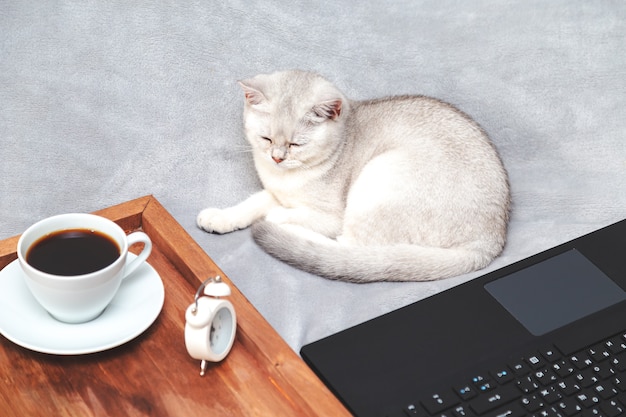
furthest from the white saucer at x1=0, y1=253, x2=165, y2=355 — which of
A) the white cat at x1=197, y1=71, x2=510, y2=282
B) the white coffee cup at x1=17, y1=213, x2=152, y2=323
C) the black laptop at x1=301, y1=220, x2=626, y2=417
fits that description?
the white cat at x1=197, y1=71, x2=510, y2=282

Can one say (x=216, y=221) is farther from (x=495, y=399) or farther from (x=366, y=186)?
(x=495, y=399)

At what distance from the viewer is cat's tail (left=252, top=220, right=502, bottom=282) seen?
1.24 metres

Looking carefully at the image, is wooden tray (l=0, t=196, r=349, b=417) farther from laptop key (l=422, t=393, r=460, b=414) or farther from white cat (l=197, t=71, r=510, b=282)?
white cat (l=197, t=71, r=510, b=282)

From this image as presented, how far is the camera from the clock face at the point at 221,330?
0.94 meters

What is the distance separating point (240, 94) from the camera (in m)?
1.55

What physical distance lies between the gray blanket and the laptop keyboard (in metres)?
0.28

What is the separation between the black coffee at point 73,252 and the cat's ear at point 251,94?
531 mm

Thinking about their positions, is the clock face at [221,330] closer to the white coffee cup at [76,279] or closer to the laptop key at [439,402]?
the white coffee cup at [76,279]

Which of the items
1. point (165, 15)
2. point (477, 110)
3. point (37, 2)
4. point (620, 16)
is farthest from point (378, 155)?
point (37, 2)

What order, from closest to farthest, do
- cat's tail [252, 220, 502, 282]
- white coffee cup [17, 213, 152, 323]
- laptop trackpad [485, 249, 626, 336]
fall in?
white coffee cup [17, 213, 152, 323], laptop trackpad [485, 249, 626, 336], cat's tail [252, 220, 502, 282]

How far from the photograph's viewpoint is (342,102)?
4.80 ft

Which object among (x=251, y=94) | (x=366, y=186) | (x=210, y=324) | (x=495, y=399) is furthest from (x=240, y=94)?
(x=495, y=399)

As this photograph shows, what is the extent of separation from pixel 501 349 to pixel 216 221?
1.77ft

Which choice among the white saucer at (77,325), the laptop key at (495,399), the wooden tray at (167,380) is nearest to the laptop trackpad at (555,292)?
the laptop key at (495,399)
